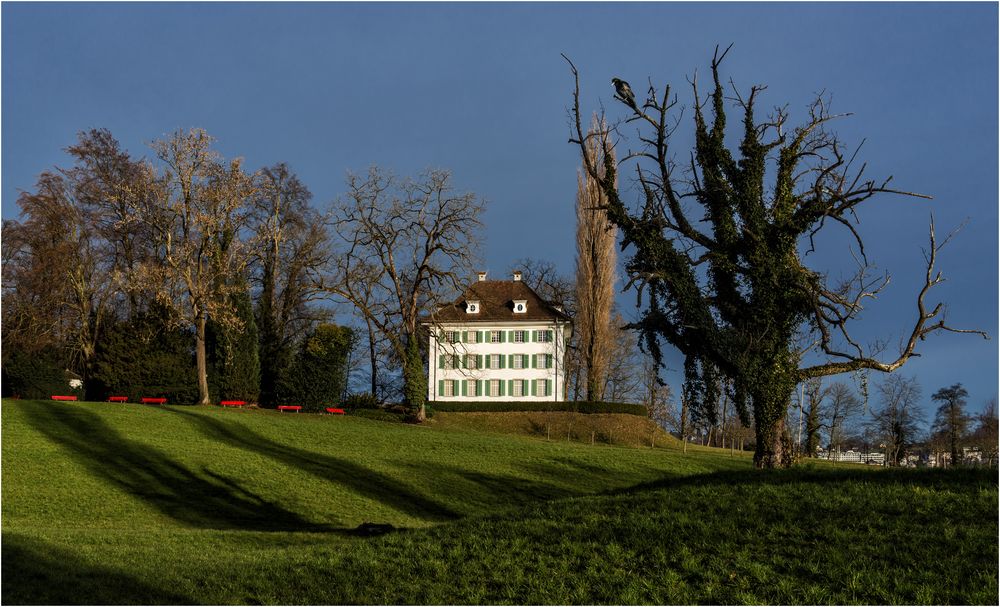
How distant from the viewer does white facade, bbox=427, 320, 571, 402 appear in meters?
56.2

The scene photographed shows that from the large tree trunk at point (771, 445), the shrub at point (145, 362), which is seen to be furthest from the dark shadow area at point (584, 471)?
the shrub at point (145, 362)

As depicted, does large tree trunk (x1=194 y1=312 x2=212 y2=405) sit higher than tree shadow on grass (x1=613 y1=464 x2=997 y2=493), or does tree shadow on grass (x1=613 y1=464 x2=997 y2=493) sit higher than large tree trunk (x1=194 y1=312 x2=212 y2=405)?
large tree trunk (x1=194 y1=312 x2=212 y2=405)

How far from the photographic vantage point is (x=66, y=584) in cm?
1155

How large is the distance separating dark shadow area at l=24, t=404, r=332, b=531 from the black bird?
49.6 ft

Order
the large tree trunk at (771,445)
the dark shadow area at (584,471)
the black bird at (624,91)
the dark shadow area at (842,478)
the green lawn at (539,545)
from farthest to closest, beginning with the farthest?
the dark shadow area at (584,471)
the black bird at (624,91)
the large tree trunk at (771,445)
the dark shadow area at (842,478)
the green lawn at (539,545)

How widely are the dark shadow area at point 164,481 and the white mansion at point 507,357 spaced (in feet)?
87.3

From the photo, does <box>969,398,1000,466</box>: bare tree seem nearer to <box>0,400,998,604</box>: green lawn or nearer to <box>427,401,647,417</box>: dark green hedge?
<box>427,401,647,417</box>: dark green hedge

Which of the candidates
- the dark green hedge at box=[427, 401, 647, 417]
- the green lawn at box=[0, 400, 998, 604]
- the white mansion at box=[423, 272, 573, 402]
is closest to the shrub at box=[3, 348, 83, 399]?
the green lawn at box=[0, 400, 998, 604]

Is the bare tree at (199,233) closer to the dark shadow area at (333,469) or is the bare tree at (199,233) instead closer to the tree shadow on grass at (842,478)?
the dark shadow area at (333,469)

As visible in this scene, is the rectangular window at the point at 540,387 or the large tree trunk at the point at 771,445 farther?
the rectangular window at the point at 540,387

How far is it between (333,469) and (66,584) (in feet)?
56.9

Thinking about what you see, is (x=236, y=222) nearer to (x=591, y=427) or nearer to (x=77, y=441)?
(x=77, y=441)

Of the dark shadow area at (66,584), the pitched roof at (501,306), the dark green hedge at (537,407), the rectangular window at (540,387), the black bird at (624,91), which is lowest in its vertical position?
the dark shadow area at (66,584)

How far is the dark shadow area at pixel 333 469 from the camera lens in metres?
24.5
